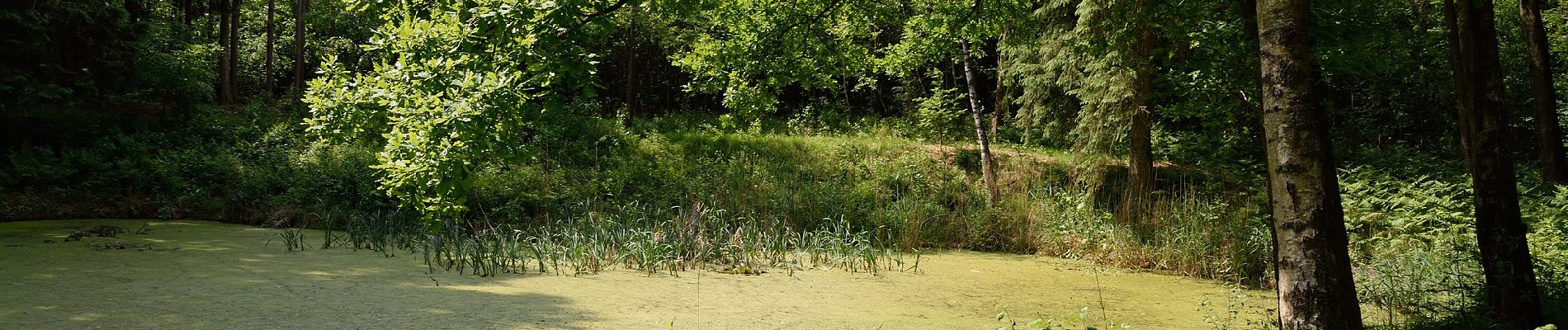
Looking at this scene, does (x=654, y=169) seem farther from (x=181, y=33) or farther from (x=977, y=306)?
(x=181, y=33)

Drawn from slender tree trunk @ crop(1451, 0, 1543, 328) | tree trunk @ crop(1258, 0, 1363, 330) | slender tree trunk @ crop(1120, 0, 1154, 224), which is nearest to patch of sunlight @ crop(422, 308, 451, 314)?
tree trunk @ crop(1258, 0, 1363, 330)

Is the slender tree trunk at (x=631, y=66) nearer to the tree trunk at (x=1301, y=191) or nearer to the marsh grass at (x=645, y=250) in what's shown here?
the marsh grass at (x=645, y=250)

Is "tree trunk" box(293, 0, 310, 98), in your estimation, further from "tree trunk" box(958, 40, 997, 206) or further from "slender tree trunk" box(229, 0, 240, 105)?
"tree trunk" box(958, 40, 997, 206)

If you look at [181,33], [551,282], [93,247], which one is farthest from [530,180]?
[181,33]

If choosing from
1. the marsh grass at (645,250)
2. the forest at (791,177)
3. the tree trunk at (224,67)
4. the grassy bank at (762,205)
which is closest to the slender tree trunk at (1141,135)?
the forest at (791,177)

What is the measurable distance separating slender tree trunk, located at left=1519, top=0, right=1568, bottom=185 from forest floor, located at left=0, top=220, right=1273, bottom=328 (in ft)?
15.5

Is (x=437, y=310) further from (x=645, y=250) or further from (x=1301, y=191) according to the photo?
(x=1301, y=191)

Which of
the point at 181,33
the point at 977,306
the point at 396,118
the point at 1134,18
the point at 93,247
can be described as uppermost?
the point at 181,33

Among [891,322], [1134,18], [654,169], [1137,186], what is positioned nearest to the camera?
[891,322]

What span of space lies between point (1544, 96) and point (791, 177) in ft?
25.8

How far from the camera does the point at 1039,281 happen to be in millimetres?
6270

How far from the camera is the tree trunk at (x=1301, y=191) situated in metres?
2.90

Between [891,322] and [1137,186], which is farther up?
[1137,186]

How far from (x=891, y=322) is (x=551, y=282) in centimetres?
216
